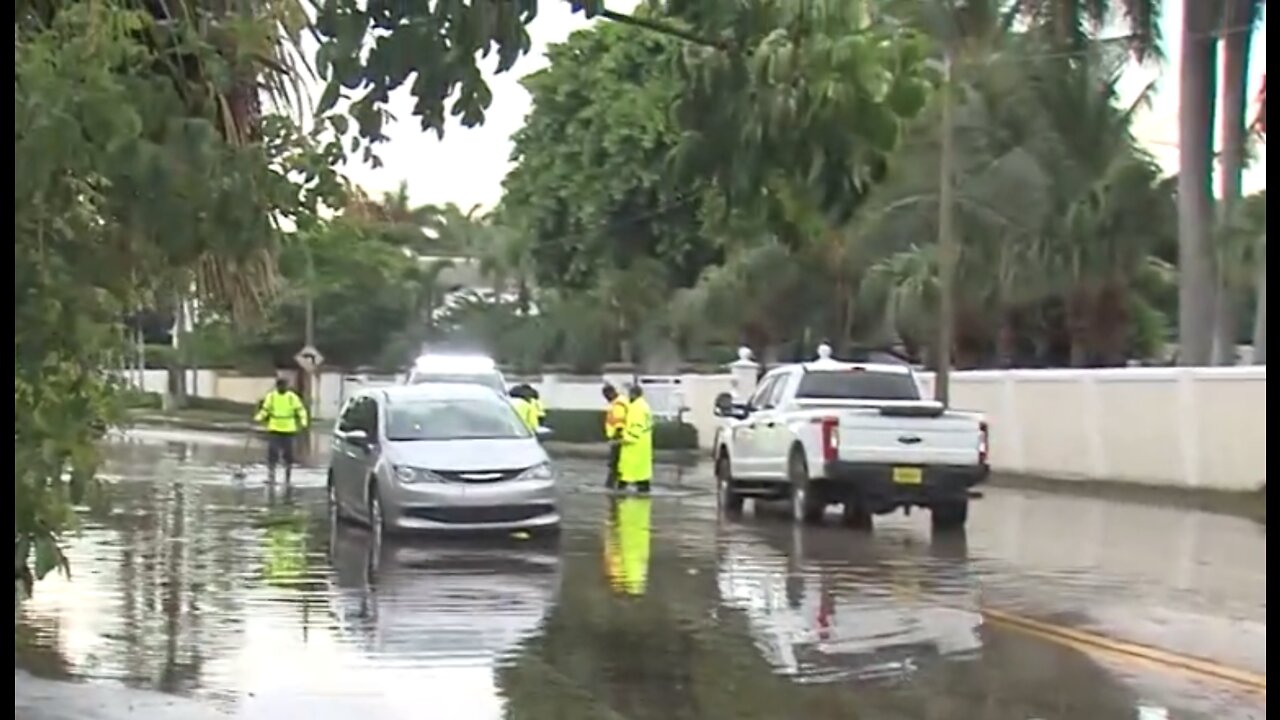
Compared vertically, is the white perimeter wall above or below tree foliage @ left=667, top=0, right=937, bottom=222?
below

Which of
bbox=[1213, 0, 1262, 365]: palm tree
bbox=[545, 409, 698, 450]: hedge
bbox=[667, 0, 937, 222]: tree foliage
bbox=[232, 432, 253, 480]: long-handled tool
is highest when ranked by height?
bbox=[1213, 0, 1262, 365]: palm tree

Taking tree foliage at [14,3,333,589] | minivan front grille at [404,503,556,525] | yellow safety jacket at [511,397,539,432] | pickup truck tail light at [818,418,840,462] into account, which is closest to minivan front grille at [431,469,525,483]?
minivan front grille at [404,503,556,525]

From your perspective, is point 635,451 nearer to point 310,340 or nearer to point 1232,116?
point 1232,116

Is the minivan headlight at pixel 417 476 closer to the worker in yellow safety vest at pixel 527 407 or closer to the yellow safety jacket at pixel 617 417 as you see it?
the yellow safety jacket at pixel 617 417

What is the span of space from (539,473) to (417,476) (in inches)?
44.0

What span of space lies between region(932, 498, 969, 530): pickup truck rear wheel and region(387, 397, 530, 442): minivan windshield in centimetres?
507

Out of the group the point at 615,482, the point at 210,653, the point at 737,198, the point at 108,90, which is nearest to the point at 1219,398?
the point at 615,482

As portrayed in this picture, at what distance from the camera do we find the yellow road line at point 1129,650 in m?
11.3

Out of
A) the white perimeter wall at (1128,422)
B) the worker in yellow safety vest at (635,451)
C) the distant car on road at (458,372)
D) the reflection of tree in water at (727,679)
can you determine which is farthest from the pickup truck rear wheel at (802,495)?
the distant car on road at (458,372)

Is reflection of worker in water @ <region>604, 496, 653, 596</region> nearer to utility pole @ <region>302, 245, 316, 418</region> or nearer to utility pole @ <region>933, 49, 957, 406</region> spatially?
utility pole @ <region>933, 49, 957, 406</region>

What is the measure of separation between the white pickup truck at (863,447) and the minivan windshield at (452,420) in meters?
3.76

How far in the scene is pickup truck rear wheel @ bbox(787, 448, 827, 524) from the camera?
22.6 m

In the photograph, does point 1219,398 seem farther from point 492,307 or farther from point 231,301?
point 492,307

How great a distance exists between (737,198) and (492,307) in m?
55.3
